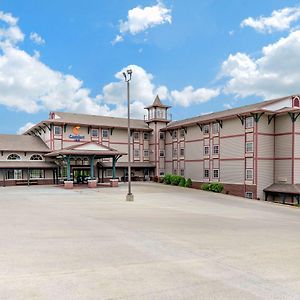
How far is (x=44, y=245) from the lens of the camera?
8.70 metres

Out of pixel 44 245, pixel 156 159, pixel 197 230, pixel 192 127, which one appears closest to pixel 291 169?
pixel 192 127

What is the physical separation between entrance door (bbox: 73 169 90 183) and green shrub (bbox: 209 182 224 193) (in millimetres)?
16767

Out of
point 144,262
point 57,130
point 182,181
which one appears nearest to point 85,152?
point 57,130

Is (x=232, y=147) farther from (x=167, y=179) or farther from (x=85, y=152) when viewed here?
(x=85, y=152)

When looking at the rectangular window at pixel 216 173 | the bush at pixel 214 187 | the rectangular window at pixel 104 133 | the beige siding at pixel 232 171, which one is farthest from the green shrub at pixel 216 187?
the rectangular window at pixel 104 133

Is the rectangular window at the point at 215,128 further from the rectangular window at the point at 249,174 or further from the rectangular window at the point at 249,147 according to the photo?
the rectangular window at the point at 249,174

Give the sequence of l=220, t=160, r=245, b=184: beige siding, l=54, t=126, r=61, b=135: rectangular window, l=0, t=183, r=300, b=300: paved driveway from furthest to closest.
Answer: l=54, t=126, r=61, b=135: rectangular window → l=220, t=160, r=245, b=184: beige siding → l=0, t=183, r=300, b=300: paved driveway

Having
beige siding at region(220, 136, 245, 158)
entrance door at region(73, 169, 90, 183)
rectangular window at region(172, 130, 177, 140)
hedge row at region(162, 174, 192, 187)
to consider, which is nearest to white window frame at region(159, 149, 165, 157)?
rectangular window at region(172, 130, 177, 140)

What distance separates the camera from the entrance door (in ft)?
140

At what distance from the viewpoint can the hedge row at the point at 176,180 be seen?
4141 cm

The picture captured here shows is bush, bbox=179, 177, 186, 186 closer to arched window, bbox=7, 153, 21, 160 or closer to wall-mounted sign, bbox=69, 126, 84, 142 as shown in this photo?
wall-mounted sign, bbox=69, 126, 84, 142

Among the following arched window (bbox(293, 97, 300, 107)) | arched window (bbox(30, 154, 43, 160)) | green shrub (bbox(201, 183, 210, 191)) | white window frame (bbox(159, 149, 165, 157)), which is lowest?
green shrub (bbox(201, 183, 210, 191))

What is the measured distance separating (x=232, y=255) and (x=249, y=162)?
89.1 feet

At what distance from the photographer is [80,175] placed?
43.5 metres
